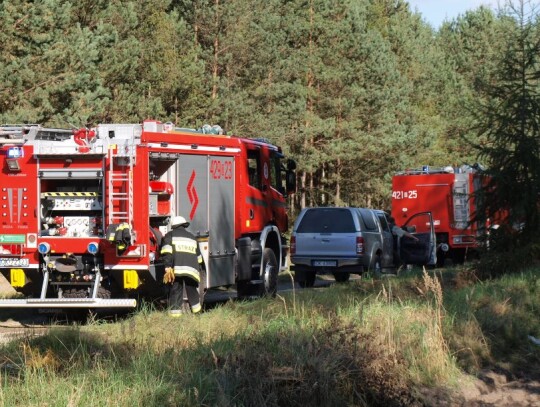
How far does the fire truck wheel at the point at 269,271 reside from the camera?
16.6 m

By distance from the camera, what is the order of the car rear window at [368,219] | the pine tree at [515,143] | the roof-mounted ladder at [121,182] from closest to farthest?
the roof-mounted ladder at [121,182], the pine tree at [515,143], the car rear window at [368,219]

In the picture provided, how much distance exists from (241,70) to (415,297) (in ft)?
89.4

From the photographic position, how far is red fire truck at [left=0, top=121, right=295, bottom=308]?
12.9 meters

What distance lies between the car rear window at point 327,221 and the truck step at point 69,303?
8263mm

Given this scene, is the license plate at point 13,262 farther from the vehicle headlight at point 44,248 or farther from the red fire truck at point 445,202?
the red fire truck at point 445,202

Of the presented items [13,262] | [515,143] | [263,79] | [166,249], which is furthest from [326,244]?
[263,79]

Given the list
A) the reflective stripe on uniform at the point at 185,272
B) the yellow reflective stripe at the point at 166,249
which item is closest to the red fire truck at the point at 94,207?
the yellow reflective stripe at the point at 166,249

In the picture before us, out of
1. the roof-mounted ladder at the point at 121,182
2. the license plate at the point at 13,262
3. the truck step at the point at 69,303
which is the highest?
the roof-mounted ladder at the point at 121,182

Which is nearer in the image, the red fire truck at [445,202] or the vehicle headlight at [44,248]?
the vehicle headlight at [44,248]

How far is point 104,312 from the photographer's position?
48.9ft

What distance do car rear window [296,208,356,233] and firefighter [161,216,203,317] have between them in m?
7.36

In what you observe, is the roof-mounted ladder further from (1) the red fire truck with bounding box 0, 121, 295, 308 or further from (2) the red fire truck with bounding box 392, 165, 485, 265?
(2) the red fire truck with bounding box 392, 165, 485, 265

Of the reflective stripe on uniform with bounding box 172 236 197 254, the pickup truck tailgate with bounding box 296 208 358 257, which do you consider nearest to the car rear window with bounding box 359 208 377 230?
the pickup truck tailgate with bounding box 296 208 358 257

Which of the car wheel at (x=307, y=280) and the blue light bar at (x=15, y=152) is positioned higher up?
the blue light bar at (x=15, y=152)
